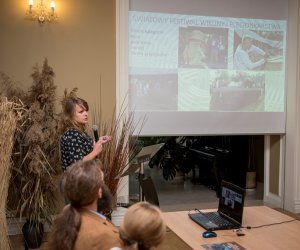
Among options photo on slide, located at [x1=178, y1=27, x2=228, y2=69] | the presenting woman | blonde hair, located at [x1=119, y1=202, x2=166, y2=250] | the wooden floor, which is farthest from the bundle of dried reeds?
blonde hair, located at [x1=119, y1=202, x2=166, y2=250]

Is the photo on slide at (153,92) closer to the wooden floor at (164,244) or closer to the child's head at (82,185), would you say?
the wooden floor at (164,244)

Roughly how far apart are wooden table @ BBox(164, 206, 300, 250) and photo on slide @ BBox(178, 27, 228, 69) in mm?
2513

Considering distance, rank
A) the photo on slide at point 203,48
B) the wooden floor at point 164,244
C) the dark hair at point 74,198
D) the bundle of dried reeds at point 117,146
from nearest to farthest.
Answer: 1. the dark hair at point 74,198
2. the wooden floor at point 164,244
3. the bundle of dried reeds at point 117,146
4. the photo on slide at point 203,48

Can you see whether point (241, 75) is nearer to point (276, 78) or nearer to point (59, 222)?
point (276, 78)

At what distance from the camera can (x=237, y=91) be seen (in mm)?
4980

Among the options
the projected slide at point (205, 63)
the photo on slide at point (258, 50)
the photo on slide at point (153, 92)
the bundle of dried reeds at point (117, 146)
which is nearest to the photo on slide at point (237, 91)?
the projected slide at point (205, 63)

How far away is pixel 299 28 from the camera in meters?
4.89

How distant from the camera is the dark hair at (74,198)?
5.10 feet

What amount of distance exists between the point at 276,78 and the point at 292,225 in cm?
306

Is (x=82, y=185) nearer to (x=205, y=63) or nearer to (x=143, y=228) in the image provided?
(x=143, y=228)

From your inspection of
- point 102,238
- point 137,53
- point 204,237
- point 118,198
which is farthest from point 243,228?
point 137,53

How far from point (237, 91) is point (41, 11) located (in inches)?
99.7

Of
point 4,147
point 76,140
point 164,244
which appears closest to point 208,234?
point 76,140

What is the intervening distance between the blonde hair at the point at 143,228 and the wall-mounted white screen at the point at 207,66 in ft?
10.4
